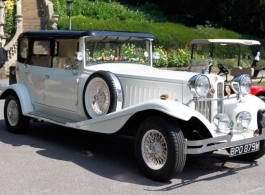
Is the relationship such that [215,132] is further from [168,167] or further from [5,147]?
[5,147]

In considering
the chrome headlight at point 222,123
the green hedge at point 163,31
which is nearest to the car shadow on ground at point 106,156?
the chrome headlight at point 222,123

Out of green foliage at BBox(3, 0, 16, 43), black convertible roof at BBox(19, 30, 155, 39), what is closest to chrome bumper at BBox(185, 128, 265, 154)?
black convertible roof at BBox(19, 30, 155, 39)

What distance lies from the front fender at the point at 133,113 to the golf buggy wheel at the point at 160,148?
0.17m

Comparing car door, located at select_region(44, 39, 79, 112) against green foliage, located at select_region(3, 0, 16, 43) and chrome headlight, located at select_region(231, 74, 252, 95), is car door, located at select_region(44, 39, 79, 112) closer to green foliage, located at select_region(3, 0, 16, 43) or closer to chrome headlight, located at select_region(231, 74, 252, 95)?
chrome headlight, located at select_region(231, 74, 252, 95)

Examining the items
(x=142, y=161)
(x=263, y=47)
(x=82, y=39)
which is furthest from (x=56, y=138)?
(x=263, y=47)

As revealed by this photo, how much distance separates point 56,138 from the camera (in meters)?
8.34

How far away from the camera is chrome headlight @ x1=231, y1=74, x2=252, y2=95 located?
6331 mm

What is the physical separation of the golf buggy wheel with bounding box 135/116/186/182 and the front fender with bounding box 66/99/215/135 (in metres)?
0.17

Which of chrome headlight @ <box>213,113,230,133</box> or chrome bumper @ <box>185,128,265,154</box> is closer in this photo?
chrome bumper @ <box>185,128,265,154</box>

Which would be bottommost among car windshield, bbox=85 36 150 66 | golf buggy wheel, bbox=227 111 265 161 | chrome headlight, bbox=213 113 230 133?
golf buggy wheel, bbox=227 111 265 161

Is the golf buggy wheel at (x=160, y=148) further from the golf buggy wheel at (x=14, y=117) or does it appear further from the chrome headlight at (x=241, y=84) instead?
the golf buggy wheel at (x=14, y=117)

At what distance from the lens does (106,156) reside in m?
7.11

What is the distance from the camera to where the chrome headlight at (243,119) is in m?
6.30

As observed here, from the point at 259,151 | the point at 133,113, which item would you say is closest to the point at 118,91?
the point at 133,113
